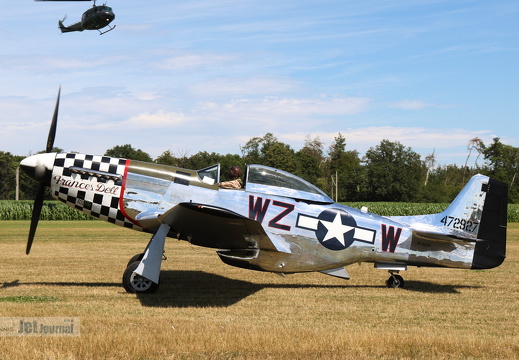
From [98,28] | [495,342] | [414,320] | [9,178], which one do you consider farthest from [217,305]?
[9,178]

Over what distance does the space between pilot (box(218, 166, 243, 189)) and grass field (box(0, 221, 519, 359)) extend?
180cm

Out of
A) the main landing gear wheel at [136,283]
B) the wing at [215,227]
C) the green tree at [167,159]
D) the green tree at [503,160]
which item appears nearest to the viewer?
the wing at [215,227]

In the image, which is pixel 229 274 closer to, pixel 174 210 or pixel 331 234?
pixel 331 234

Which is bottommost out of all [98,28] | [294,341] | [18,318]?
[18,318]

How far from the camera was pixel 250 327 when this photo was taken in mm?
6691

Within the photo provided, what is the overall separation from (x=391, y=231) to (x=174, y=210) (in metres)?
3.86

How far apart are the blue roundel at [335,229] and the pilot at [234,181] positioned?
145 centimetres

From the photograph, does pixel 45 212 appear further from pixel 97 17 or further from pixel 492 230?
pixel 492 230

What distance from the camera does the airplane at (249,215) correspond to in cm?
889

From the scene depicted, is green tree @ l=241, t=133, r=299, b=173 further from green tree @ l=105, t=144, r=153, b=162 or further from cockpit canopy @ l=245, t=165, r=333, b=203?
cockpit canopy @ l=245, t=165, r=333, b=203

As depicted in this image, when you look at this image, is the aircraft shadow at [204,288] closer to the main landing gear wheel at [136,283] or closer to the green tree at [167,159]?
the main landing gear wheel at [136,283]

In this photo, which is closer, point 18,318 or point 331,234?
point 18,318

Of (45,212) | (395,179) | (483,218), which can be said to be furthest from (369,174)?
(483,218)

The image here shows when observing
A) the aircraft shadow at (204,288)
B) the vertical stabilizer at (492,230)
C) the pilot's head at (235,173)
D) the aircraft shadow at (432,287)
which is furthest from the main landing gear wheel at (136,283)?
the vertical stabilizer at (492,230)
